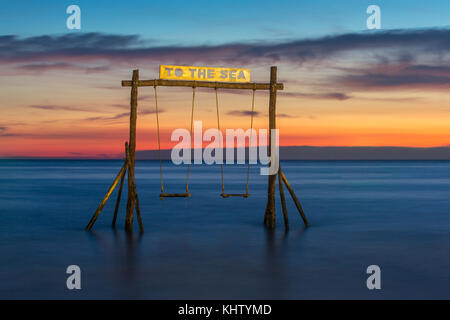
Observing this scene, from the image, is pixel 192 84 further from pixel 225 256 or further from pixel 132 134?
pixel 225 256

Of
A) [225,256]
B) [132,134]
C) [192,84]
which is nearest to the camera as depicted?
[225,256]

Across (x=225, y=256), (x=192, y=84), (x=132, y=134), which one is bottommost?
(x=225, y=256)

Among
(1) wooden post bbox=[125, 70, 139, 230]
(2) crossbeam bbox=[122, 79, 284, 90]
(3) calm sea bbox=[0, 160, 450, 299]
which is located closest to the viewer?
(3) calm sea bbox=[0, 160, 450, 299]

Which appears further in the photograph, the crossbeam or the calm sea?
the crossbeam

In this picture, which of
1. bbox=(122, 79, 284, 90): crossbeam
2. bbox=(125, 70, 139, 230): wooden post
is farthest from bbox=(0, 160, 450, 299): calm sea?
bbox=(122, 79, 284, 90): crossbeam

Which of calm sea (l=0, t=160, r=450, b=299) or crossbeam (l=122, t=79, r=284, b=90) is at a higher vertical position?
crossbeam (l=122, t=79, r=284, b=90)

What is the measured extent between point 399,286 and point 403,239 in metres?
6.67

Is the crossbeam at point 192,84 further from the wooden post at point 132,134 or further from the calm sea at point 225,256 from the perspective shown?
the calm sea at point 225,256

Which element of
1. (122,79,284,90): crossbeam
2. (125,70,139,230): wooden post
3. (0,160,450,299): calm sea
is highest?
(122,79,284,90): crossbeam

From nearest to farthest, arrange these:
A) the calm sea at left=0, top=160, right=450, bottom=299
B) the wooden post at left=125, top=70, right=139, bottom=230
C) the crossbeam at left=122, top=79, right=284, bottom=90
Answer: the calm sea at left=0, top=160, right=450, bottom=299 < the crossbeam at left=122, top=79, right=284, bottom=90 < the wooden post at left=125, top=70, right=139, bottom=230

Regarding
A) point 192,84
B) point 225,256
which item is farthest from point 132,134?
point 225,256

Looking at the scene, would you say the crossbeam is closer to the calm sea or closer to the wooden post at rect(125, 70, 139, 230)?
the wooden post at rect(125, 70, 139, 230)

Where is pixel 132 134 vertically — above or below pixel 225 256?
above

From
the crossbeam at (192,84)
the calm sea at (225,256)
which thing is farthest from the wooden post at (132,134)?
the calm sea at (225,256)
